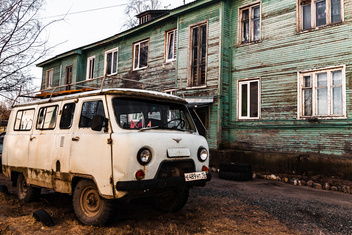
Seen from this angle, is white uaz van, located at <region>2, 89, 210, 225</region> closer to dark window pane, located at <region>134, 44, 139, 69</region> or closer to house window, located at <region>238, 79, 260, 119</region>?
house window, located at <region>238, 79, 260, 119</region>

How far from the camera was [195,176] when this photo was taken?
445 cm

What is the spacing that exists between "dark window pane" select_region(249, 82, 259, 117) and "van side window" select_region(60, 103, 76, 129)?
888 cm

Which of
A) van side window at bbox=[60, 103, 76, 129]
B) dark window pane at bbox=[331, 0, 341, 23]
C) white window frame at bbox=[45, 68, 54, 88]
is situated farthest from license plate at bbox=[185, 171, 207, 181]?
white window frame at bbox=[45, 68, 54, 88]

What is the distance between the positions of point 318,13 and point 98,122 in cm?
1015

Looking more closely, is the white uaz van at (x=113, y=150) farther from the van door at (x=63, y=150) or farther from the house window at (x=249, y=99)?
the house window at (x=249, y=99)

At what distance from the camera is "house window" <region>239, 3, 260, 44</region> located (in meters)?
12.4

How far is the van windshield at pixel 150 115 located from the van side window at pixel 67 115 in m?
1.05

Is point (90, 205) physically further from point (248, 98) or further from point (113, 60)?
point (113, 60)

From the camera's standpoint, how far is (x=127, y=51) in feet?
60.6

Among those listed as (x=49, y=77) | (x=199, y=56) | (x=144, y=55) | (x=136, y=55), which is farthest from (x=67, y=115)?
(x=49, y=77)

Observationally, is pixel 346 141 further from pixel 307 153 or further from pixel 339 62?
pixel 339 62

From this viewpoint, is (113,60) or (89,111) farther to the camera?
(113,60)

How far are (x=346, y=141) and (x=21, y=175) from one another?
32.1 ft

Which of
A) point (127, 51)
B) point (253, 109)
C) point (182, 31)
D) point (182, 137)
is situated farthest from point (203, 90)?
point (182, 137)
